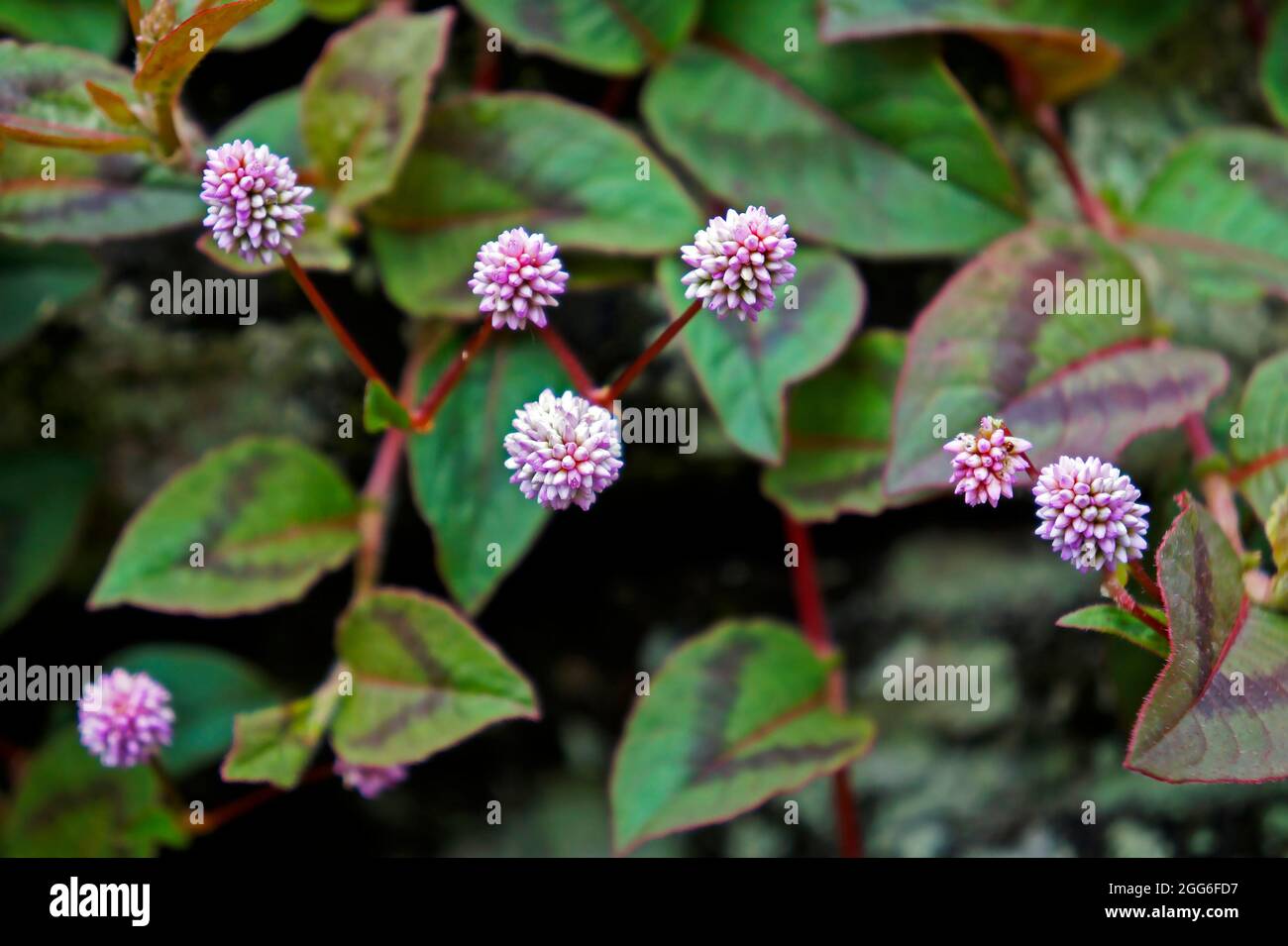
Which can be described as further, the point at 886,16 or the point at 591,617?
the point at 591,617

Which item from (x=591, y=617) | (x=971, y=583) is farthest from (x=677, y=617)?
(x=971, y=583)

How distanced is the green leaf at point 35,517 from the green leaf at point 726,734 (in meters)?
1.00

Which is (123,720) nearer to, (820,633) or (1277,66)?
(820,633)

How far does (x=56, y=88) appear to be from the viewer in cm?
152

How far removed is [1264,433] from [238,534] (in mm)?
1400

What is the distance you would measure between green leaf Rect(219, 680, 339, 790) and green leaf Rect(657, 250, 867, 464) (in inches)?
25.8

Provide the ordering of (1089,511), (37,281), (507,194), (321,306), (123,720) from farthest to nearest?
(37,281) < (507,194) < (123,720) < (321,306) < (1089,511)

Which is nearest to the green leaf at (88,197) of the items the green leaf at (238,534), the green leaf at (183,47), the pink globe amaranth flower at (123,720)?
the green leaf at (183,47)

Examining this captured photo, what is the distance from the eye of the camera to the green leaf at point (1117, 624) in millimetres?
1113

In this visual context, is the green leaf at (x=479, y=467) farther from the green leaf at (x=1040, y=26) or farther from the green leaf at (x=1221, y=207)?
the green leaf at (x=1221, y=207)

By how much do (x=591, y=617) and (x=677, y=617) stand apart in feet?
0.48

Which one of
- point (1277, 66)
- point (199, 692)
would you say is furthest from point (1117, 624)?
point (199, 692)
